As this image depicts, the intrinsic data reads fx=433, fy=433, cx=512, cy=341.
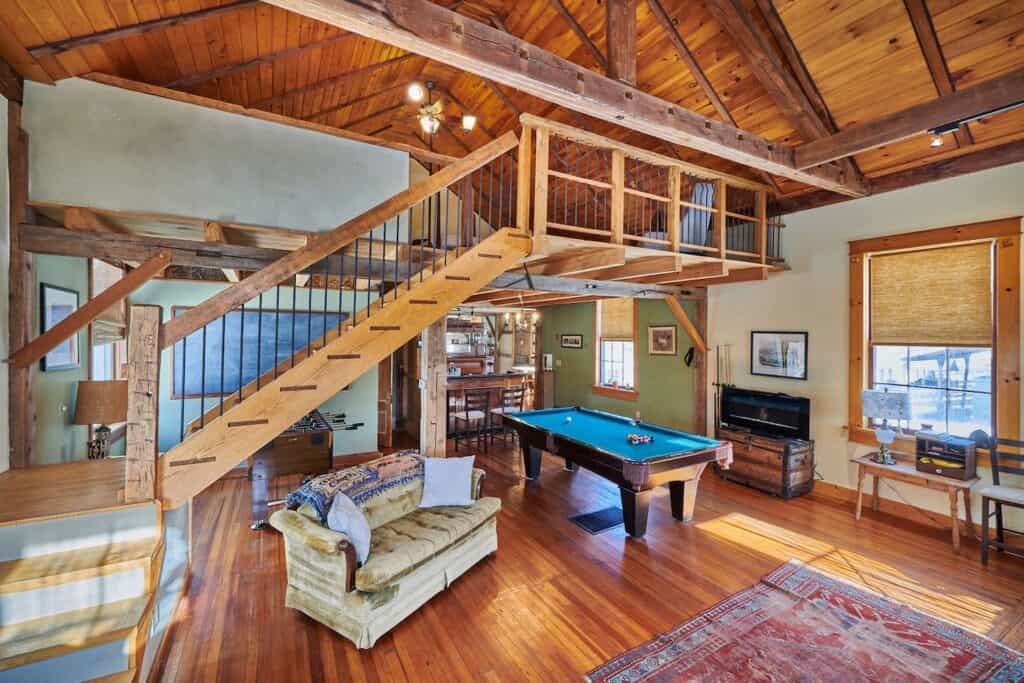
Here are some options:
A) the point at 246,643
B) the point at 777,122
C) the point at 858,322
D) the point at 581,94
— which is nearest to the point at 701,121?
the point at 581,94

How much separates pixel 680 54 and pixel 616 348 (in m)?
4.93

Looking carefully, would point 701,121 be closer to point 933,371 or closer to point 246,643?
point 933,371

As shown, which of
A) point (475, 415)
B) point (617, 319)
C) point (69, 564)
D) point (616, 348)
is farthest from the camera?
point (616, 348)

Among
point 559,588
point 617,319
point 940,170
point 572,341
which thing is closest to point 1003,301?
point 940,170

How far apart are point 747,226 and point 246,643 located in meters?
6.29

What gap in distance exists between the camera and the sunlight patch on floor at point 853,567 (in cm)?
294

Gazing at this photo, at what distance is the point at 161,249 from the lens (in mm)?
3156

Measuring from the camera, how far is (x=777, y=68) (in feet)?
13.1

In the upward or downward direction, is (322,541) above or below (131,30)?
below

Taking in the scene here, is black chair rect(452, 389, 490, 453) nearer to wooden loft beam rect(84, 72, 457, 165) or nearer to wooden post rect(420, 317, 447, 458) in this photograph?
wooden post rect(420, 317, 447, 458)

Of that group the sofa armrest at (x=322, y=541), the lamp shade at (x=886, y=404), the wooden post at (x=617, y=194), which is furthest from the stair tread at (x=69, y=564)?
the lamp shade at (x=886, y=404)

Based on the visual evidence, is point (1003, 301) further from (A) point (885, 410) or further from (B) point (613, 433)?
(B) point (613, 433)

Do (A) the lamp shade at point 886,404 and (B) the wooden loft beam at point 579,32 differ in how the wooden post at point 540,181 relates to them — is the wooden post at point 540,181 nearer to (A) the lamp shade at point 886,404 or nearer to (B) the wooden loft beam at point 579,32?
(B) the wooden loft beam at point 579,32

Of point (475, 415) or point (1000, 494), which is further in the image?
point (475, 415)
